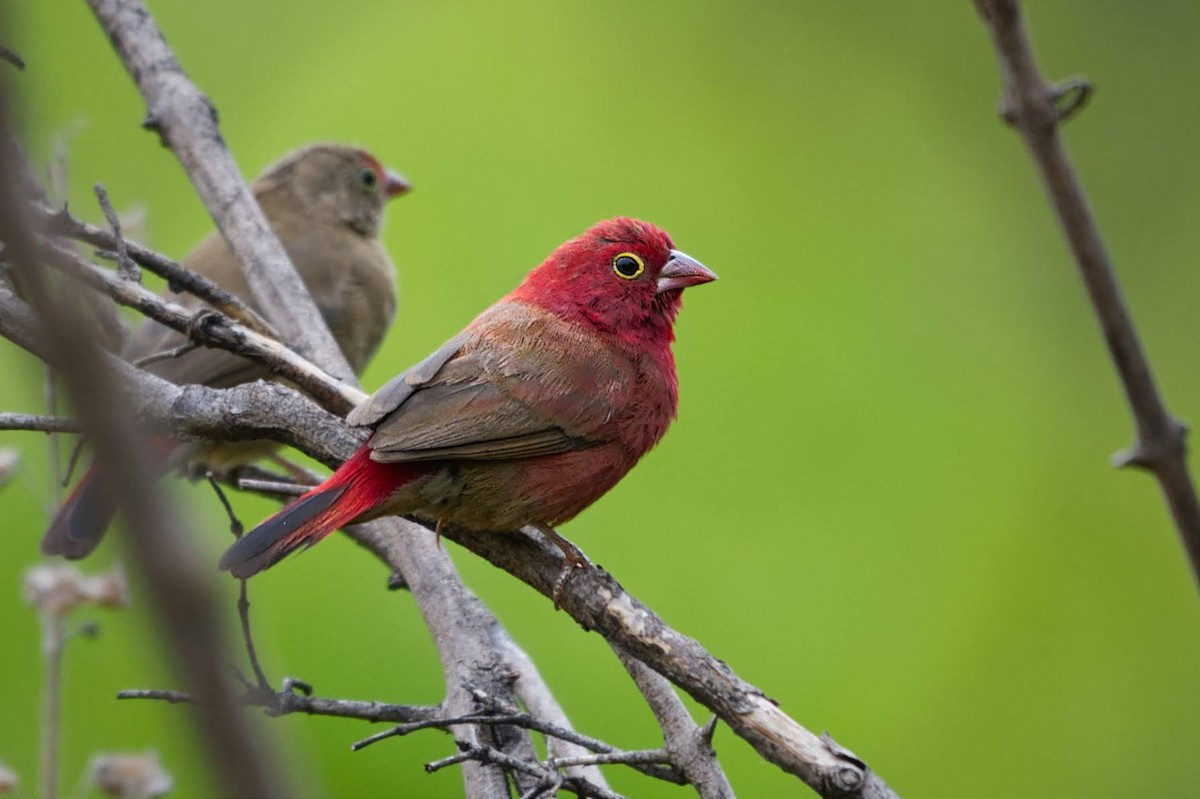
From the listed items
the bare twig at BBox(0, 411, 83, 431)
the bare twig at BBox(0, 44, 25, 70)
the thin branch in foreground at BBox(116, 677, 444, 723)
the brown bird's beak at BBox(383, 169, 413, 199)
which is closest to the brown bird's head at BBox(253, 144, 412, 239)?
the brown bird's beak at BBox(383, 169, 413, 199)

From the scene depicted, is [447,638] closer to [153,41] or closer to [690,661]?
[690,661]

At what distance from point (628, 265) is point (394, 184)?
99.0 inches

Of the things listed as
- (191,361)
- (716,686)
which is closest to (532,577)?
(716,686)

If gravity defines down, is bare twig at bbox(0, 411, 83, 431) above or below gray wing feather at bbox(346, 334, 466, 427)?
above

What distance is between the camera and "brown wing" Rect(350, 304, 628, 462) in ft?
9.20

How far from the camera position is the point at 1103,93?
20.3 ft

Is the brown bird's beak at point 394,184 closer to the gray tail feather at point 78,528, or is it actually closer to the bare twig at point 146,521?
the gray tail feather at point 78,528

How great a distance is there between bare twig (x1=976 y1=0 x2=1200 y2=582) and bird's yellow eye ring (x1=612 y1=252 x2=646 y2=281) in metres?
1.67

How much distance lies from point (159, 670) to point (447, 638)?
2.00 m

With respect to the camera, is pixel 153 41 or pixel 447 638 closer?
pixel 447 638

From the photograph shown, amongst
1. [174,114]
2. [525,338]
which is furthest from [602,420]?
[174,114]

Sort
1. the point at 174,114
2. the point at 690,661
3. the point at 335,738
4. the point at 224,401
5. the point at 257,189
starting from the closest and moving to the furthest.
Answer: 1. the point at 690,661
2. the point at 224,401
3. the point at 174,114
4. the point at 335,738
5. the point at 257,189

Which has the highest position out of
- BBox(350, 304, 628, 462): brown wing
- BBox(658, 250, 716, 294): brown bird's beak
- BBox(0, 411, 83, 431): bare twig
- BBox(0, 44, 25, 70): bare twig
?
BBox(0, 44, 25, 70): bare twig

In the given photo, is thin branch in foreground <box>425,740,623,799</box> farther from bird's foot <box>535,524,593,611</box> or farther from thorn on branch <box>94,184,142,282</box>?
thorn on branch <box>94,184,142,282</box>
